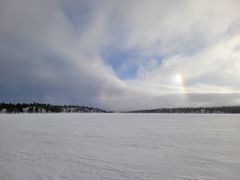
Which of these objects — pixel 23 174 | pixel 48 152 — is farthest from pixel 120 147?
pixel 23 174

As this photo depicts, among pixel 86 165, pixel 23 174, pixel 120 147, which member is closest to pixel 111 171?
pixel 86 165

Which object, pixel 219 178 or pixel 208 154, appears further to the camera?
pixel 208 154

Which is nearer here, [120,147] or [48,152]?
[48,152]

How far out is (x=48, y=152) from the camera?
28.3ft

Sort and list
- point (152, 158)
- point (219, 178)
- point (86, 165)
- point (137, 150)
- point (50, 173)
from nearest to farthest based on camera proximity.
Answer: point (219, 178) → point (50, 173) → point (86, 165) → point (152, 158) → point (137, 150)

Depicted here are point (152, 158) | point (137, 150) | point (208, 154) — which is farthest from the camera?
point (137, 150)

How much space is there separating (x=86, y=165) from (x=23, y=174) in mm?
1848

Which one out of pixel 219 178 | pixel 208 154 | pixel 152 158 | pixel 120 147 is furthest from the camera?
pixel 120 147

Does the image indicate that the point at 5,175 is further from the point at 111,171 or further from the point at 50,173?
the point at 111,171

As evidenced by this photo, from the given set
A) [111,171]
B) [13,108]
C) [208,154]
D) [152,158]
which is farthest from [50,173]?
[13,108]

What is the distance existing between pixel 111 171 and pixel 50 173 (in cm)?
173

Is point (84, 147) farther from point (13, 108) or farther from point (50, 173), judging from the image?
point (13, 108)

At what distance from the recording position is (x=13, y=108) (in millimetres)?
102562

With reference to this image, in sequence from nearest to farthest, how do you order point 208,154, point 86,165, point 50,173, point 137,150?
point 50,173 → point 86,165 → point 208,154 → point 137,150
